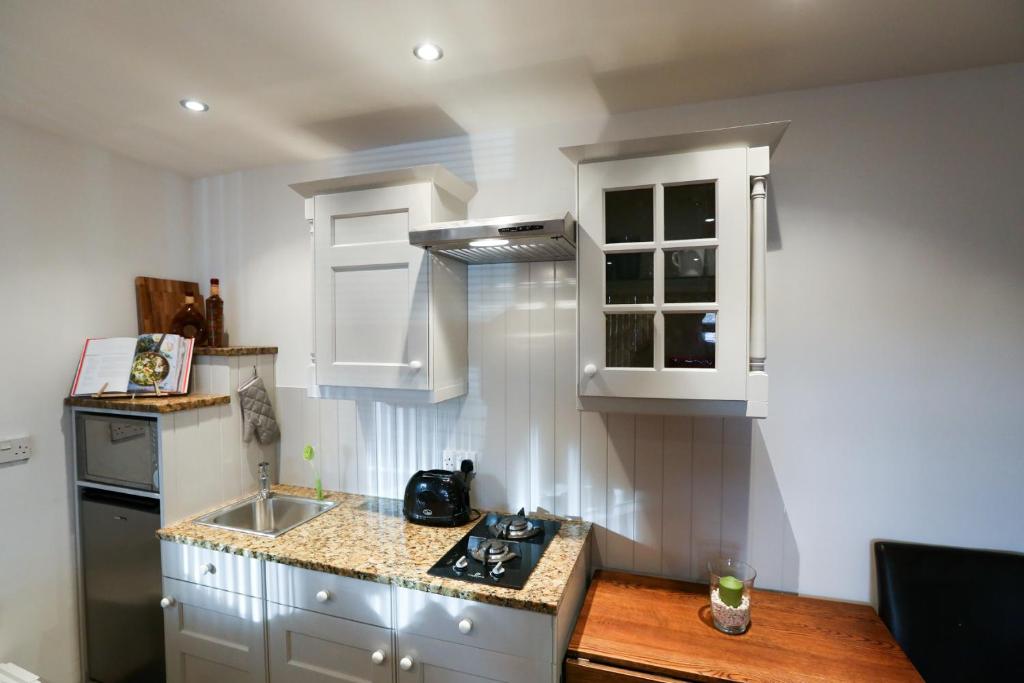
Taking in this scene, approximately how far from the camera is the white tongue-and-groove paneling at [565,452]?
65.9 inches

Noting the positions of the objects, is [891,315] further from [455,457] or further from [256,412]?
[256,412]

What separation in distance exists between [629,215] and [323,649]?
1.72m

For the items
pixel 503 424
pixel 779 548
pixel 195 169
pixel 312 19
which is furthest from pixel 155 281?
pixel 779 548

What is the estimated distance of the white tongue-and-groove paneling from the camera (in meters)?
1.67

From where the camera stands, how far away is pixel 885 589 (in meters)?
1.52

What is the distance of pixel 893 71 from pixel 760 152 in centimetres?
64

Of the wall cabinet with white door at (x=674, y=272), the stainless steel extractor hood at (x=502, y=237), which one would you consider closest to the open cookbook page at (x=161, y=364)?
the stainless steel extractor hood at (x=502, y=237)

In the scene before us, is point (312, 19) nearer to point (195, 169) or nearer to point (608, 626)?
point (195, 169)

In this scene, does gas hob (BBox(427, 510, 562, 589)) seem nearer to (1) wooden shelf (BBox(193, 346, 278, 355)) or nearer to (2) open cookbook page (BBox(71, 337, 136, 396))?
(1) wooden shelf (BBox(193, 346, 278, 355))

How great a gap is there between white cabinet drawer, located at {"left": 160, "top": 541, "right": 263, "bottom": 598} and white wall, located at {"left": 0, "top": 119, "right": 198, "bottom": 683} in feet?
2.11

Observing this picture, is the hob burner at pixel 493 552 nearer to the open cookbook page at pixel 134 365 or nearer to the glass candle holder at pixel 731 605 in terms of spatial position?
the glass candle holder at pixel 731 605

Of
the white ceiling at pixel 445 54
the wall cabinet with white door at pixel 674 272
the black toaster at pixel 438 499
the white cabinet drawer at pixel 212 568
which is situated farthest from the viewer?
the black toaster at pixel 438 499

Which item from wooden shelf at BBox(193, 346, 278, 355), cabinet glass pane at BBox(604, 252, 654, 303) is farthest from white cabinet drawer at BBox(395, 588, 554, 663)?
wooden shelf at BBox(193, 346, 278, 355)

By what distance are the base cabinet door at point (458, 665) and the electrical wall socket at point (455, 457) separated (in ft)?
2.22
